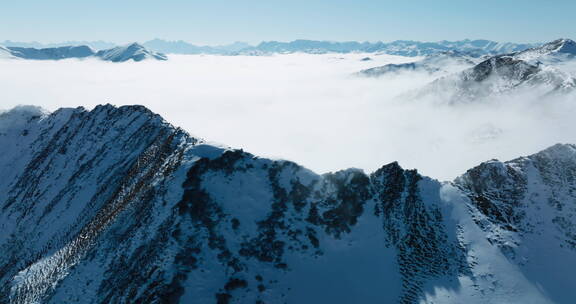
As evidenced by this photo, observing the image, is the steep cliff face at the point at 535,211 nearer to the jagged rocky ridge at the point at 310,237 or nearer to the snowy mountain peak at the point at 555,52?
the jagged rocky ridge at the point at 310,237

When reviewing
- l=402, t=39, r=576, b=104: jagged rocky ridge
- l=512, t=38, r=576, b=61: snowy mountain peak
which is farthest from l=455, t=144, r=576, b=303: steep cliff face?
l=512, t=38, r=576, b=61: snowy mountain peak

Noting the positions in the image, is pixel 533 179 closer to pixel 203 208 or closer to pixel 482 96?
pixel 203 208

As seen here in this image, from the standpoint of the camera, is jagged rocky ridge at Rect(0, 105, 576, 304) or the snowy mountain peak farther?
the snowy mountain peak

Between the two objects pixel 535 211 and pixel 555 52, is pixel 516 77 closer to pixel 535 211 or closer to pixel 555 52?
pixel 555 52

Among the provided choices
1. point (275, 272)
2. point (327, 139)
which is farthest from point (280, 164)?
point (327, 139)

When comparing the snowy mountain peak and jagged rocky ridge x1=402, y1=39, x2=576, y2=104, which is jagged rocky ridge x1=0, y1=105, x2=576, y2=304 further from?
the snowy mountain peak

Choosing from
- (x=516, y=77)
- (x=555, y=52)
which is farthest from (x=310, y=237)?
(x=555, y=52)

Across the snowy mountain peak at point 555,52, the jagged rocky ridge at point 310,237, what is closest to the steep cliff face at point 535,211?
the jagged rocky ridge at point 310,237

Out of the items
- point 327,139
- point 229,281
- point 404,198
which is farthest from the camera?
point 327,139
